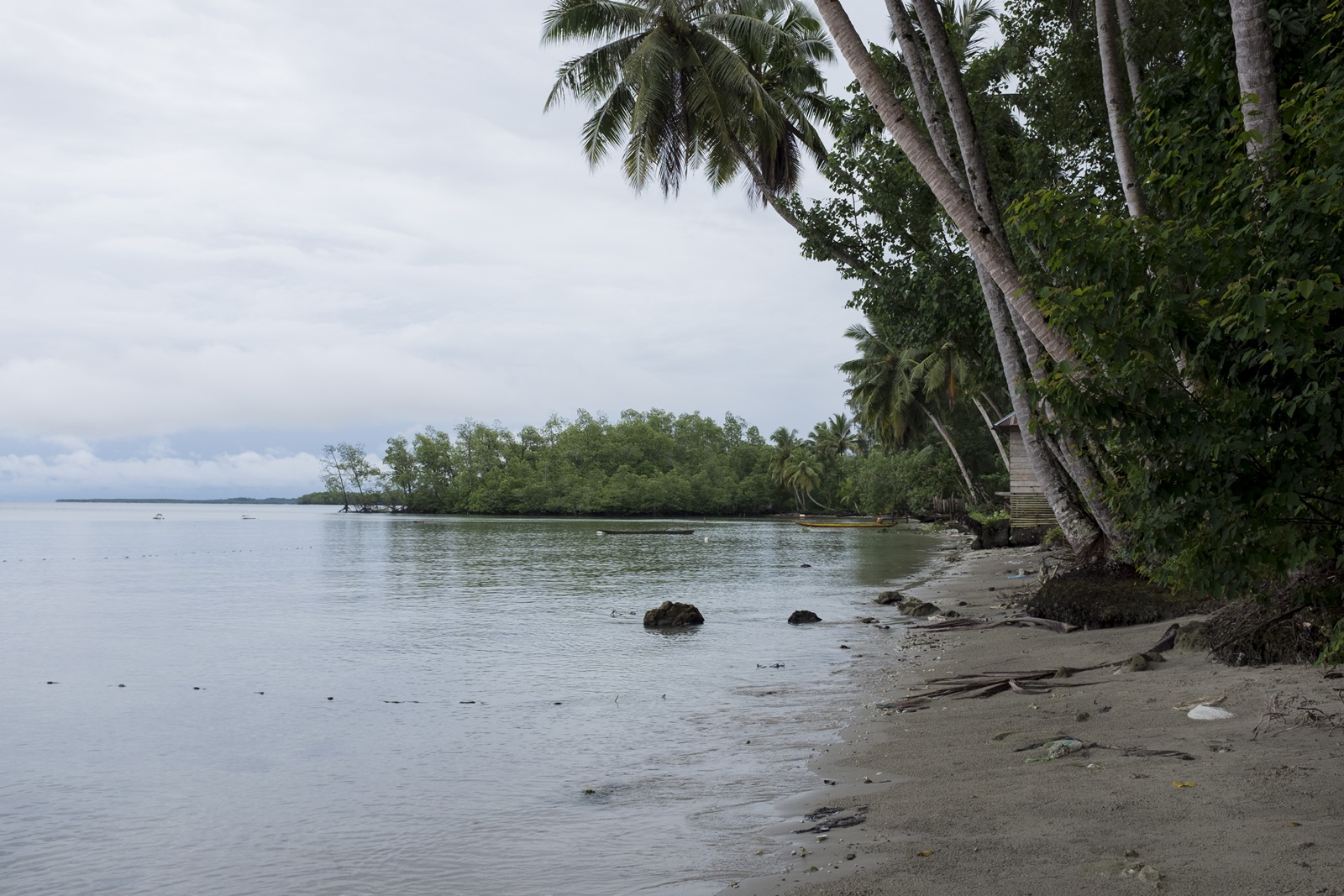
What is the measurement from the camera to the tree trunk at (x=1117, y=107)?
9836 millimetres

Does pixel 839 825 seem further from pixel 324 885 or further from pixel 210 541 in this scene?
pixel 210 541

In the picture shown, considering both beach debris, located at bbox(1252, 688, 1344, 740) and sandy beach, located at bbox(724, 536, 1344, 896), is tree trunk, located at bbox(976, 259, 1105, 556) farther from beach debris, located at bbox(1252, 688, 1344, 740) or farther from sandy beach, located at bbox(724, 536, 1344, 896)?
beach debris, located at bbox(1252, 688, 1344, 740)

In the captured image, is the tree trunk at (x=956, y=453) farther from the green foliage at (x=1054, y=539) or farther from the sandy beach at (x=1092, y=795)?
the sandy beach at (x=1092, y=795)

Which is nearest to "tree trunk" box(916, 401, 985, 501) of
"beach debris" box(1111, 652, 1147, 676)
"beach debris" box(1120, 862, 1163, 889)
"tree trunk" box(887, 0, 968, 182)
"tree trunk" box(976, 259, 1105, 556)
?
"tree trunk" box(976, 259, 1105, 556)

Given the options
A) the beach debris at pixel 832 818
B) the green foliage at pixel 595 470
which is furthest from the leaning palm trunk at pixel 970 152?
the green foliage at pixel 595 470

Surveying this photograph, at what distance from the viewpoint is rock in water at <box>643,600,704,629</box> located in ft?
52.2

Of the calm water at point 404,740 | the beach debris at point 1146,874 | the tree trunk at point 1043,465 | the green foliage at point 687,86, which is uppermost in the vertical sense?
the green foliage at point 687,86

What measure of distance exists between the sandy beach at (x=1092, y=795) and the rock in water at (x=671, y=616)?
7649mm

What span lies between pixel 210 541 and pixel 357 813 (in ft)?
169

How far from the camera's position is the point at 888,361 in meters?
49.0

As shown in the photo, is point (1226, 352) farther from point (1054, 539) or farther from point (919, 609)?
point (1054, 539)

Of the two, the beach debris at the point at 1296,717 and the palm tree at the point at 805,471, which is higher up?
the palm tree at the point at 805,471

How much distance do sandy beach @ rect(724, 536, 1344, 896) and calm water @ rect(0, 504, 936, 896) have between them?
1.67ft

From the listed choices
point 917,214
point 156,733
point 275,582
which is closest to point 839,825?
point 156,733
